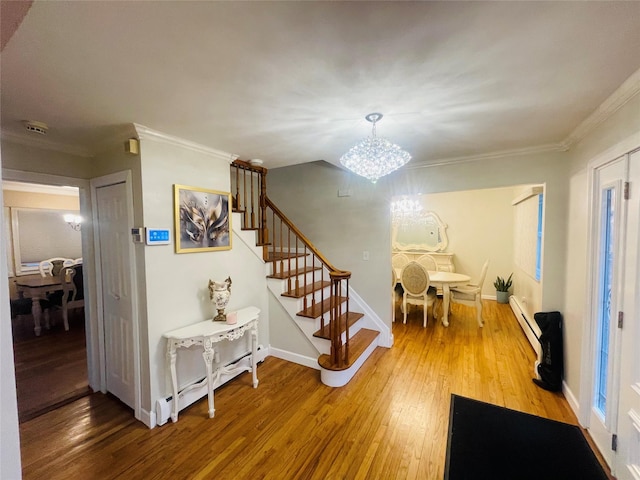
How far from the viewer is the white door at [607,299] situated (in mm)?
1619

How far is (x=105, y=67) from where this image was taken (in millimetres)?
1251

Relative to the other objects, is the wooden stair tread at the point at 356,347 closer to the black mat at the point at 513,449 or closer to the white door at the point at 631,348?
the black mat at the point at 513,449

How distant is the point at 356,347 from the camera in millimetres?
3027

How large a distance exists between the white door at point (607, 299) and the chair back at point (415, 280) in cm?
211

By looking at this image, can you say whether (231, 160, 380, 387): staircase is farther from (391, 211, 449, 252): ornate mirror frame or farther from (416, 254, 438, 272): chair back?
(391, 211, 449, 252): ornate mirror frame

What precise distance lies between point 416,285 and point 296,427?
2.75 meters

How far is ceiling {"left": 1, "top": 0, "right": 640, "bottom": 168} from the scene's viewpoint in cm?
98

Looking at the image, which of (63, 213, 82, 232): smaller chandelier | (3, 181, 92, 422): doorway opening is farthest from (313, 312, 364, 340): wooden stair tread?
(63, 213, 82, 232): smaller chandelier

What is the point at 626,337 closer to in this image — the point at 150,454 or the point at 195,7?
the point at 195,7

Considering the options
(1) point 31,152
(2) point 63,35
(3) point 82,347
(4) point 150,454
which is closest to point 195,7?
(2) point 63,35

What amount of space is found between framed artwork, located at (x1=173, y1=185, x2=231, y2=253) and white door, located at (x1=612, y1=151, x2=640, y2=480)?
9.76 feet

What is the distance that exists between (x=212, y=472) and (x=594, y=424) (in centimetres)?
266

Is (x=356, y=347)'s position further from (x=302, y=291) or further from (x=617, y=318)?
(x=617, y=318)

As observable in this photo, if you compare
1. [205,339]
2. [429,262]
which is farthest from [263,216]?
[429,262]
